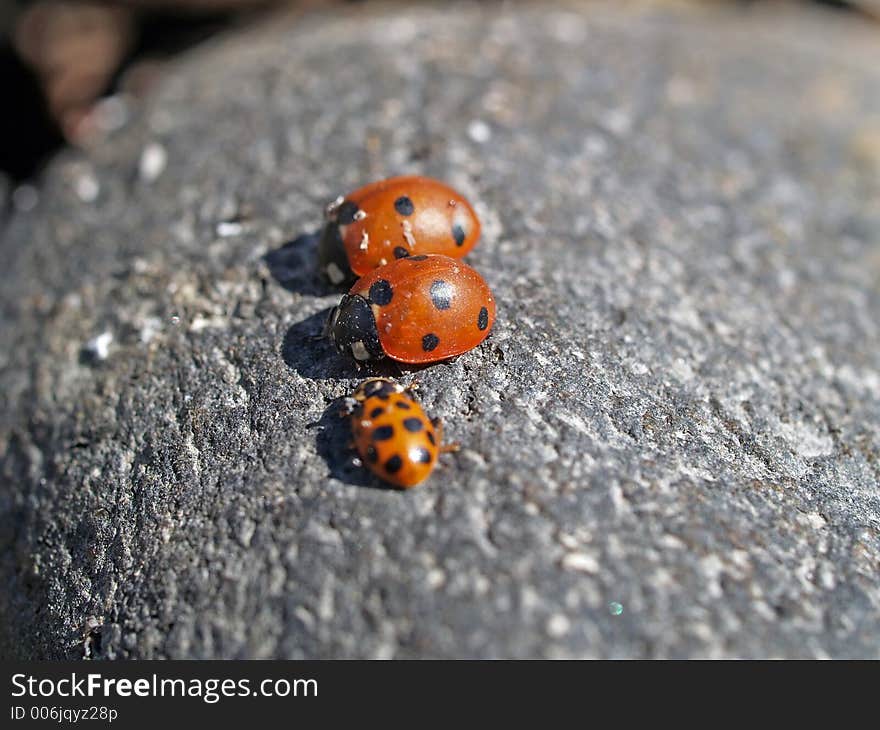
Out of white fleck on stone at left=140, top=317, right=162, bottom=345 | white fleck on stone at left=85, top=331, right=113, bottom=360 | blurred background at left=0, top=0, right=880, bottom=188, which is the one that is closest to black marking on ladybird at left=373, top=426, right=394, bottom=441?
white fleck on stone at left=140, top=317, right=162, bottom=345

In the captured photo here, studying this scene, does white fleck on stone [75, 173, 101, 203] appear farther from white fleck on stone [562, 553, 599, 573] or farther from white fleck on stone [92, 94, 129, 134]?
white fleck on stone [562, 553, 599, 573]

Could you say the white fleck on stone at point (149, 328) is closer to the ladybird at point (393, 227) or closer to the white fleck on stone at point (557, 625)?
the ladybird at point (393, 227)

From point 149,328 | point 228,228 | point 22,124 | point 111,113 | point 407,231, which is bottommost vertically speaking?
point 22,124

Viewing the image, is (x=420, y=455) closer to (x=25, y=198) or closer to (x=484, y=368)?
(x=484, y=368)

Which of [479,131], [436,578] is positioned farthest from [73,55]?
[436,578]

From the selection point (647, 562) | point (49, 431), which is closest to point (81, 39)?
point (49, 431)

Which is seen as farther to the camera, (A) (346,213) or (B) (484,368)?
(A) (346,213)

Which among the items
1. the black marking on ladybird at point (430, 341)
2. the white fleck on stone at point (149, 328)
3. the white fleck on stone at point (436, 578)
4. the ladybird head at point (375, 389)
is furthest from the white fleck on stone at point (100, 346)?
the white fleck on stone at point (436, 578)
